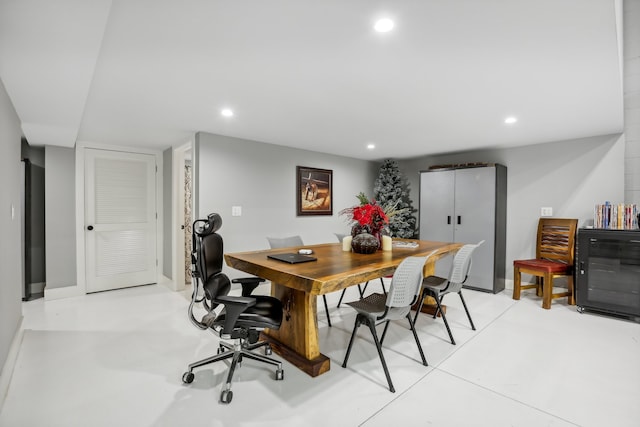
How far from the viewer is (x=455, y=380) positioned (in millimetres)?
2346

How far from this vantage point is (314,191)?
17.7 feet

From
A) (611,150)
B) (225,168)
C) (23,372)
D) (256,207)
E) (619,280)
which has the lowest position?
(23,372)

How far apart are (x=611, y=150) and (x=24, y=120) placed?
6824 millimetres

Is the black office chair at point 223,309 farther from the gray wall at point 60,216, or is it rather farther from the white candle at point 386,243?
the gray wall at point 60,216

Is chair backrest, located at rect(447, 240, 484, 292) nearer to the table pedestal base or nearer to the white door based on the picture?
the table pedestal base

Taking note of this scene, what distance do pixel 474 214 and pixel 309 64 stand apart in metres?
3.90

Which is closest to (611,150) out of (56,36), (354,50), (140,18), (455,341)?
(455,341)

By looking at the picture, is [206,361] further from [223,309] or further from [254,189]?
[254,189]

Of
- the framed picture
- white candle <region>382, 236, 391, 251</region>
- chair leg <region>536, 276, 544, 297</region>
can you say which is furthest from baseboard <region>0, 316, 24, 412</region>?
chair leg <region>536, 276, 544, 297</region>

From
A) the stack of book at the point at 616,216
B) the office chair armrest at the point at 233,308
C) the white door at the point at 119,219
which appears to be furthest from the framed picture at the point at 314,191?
the stack of book at the point at 616,216

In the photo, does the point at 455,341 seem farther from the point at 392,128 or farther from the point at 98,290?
the point at 98,290

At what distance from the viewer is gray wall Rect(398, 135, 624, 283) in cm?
416

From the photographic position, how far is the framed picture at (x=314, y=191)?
5195 millimetres

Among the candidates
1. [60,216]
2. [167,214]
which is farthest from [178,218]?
[60,216]
